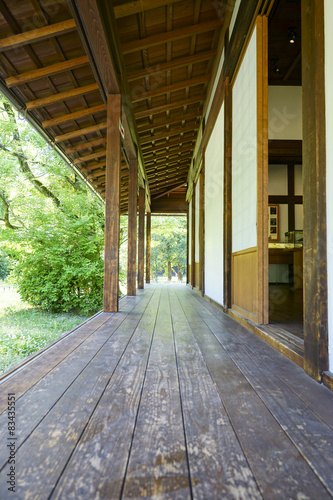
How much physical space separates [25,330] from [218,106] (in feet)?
13.2

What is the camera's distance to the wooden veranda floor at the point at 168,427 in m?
0.66

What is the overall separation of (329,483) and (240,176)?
99.6 inches

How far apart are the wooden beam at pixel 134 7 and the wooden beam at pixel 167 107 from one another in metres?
1.90

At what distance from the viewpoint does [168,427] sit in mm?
894

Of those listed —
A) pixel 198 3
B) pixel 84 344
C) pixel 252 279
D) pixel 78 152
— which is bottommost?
pixel 84 344

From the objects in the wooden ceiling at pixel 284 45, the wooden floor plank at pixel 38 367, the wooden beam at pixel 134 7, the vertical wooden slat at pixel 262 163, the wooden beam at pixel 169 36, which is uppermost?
the wooden ceiling at pixel 284 45

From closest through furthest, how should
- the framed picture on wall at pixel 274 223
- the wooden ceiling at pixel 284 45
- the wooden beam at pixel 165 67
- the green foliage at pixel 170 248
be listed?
1. the wooden ceiling at pixel 284 45
2. the wooden beam at pixel 165 67
3. the framed picture on wall at pixel 274 223
4. the green foliage at pixel 170 248

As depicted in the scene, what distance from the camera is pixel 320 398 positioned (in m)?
1.10

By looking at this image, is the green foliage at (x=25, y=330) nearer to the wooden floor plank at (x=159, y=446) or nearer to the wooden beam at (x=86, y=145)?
the wooden floor plank at (x=159, y=446)

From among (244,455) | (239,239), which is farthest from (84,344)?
(239,239)

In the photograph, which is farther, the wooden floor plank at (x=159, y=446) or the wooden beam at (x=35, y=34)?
the wooden beam at (x=35, y=34)

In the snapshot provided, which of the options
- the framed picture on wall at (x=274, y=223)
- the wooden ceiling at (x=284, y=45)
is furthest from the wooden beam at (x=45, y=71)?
the framed picture on wall at (x=274, y=223)

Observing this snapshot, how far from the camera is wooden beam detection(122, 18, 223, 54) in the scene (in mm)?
3201

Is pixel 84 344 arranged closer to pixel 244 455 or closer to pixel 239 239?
pixel 244 455
